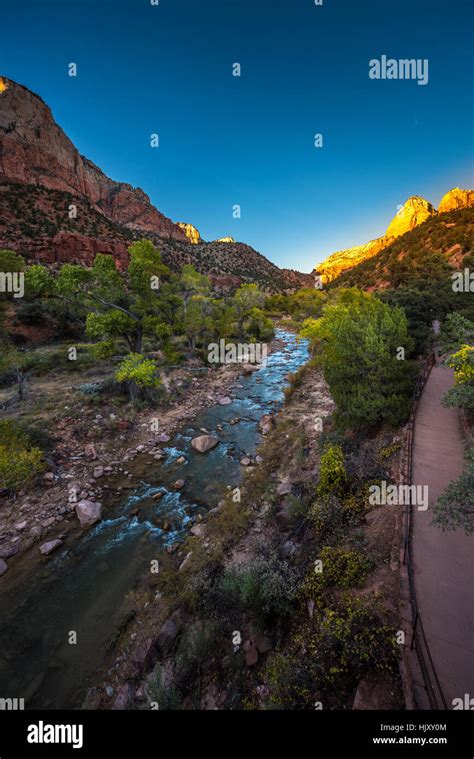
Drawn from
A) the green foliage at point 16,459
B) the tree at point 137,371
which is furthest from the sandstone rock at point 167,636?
the tree at point 137,371

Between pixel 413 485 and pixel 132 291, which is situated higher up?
pixel 132 291

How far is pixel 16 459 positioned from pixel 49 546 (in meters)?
3.36

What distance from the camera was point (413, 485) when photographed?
729cm

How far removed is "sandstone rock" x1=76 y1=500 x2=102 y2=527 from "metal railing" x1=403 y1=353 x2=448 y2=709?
869 cm

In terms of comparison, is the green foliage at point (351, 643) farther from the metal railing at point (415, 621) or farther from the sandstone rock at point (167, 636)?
the sandstone rock at point (167, 636)

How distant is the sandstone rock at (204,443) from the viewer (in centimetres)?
1261

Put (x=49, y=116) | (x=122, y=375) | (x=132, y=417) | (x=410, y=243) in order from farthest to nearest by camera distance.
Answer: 1. (x=49, y=116)
2. (x=410, y=243)
3. (x=132, y=417)
4. (x=122, y=375)

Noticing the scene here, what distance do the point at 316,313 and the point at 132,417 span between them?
39.6 m

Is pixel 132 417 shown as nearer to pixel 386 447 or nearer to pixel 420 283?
pixel 386 447

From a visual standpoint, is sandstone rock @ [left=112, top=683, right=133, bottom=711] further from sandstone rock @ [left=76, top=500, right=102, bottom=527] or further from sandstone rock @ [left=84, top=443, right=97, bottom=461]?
sandstone rock @ [left=84, top=443, right=97, bottom=461]

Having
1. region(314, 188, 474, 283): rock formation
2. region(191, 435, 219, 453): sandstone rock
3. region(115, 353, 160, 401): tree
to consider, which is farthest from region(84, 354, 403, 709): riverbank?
region(314, 188, 474, 283): rock formation

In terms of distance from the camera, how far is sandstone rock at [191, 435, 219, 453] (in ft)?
41.4

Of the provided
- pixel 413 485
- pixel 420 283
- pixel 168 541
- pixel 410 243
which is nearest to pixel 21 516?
pixel 168 541

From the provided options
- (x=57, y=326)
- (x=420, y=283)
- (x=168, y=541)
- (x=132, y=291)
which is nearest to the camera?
(x=168, y=541)
